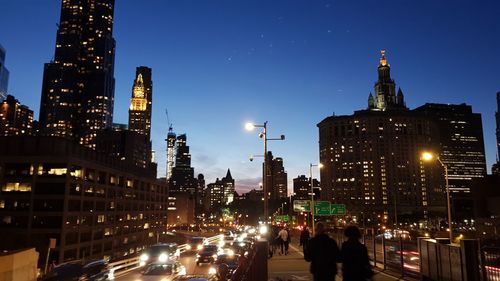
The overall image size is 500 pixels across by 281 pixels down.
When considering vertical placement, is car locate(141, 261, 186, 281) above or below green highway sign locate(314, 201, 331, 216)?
below

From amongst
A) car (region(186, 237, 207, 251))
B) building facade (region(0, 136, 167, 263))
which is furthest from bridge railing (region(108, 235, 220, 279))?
building facade (region(0, 136, 167, 263))

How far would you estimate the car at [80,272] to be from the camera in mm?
20062

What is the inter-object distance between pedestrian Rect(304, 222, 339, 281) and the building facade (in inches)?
3303

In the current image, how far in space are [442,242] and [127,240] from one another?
118274 mm

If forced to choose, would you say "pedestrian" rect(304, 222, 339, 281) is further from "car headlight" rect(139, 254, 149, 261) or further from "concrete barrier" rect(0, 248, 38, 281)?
"car headlight" rect(139, 254, 149, 261)

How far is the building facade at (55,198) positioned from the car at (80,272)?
67407 mm

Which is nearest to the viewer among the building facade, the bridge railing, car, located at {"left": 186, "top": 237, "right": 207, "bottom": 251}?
the bridge railing

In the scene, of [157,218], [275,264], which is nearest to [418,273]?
[275,264]

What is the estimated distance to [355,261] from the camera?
26.8 ft

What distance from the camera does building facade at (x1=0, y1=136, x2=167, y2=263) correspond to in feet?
284

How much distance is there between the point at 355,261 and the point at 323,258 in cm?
68

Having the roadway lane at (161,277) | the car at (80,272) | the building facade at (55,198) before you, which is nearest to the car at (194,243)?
the roadway lane at (161,277)

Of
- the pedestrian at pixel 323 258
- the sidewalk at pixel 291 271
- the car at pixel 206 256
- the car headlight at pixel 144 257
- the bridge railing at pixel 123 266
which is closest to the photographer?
the pedestrian at pixel 323 258

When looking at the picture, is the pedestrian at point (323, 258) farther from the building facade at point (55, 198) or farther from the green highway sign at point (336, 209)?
the building facade at point (55, 198)
